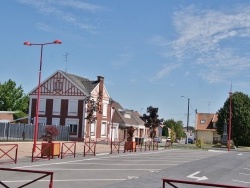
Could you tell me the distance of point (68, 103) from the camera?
173 ft

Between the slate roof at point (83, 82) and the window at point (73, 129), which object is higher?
the slate roof at point (83, 82)

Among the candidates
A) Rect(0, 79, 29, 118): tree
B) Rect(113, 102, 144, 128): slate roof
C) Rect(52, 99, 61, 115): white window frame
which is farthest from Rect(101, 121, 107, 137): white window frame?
Rect(0, 79, 29, 118): tree

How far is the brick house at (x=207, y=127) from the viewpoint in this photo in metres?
85.8

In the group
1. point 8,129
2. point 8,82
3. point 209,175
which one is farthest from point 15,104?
point 209,175

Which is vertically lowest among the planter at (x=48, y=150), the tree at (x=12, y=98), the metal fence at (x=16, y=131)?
the planter at (x=48, y=150)

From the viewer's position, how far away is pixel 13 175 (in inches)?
586

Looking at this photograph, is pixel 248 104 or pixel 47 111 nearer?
pixel 47 111

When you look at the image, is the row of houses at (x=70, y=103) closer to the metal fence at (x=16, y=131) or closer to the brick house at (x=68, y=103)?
the brick house at (x=68, y=103)

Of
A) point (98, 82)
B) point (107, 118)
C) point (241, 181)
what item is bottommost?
point (241, 181)

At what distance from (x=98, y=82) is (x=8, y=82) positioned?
97.3ft

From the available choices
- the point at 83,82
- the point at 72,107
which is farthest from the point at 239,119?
the point at 72,107

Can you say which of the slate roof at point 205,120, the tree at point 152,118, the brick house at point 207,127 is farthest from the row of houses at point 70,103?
the slate roof at point 205,120

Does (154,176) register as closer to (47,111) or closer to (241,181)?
(241,181)

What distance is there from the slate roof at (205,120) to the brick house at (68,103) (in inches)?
1507
